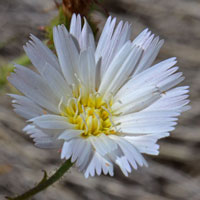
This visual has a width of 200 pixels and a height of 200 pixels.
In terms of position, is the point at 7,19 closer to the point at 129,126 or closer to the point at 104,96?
the point at 104,96

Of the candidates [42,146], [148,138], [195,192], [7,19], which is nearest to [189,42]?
[195,192]

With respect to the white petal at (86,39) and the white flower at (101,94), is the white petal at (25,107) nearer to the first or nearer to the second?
the white flower at (101,94)

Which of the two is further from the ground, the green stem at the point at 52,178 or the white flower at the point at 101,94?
the white flower at the point at 101,94

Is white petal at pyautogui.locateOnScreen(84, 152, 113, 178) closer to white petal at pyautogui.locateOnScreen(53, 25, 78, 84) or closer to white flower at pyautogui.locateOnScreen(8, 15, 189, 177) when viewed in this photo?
white flower at pyautogui.locateOnScreen(8, 15, 189, 177)

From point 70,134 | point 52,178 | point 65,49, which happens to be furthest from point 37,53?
point 52,178

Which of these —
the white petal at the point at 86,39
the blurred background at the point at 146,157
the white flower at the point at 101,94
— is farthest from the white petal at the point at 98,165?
the blurred background at the point at 146,157

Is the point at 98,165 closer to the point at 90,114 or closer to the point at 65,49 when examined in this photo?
the point at 90,114
